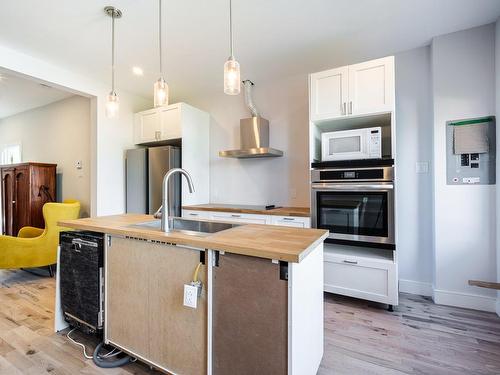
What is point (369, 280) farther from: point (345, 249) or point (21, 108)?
point (21, 108)

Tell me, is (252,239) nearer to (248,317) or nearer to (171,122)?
(248,317)

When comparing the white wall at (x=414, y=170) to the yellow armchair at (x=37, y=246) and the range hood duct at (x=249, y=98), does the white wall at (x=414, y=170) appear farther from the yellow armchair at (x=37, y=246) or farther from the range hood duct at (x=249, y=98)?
the yellow armchair at (x=37, y=246)

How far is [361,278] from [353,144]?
51.9 inches

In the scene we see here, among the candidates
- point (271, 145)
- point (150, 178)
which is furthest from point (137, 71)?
point (271, 145)

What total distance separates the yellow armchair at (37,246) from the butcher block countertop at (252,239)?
205cm

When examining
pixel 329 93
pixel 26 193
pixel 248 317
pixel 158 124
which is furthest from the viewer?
pixel 26 193

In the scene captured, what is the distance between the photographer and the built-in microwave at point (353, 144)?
2426mm

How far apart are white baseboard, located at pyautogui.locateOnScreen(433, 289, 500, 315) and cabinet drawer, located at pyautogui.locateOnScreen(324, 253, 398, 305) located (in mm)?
601

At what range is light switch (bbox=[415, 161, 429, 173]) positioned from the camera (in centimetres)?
271

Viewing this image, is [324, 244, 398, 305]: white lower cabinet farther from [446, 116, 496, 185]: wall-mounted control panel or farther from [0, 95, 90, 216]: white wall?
[0, 95, 90, 216]: white wall

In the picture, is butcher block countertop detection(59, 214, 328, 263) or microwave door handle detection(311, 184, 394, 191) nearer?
butcher block countertop detection(59, 214, 328, 263)

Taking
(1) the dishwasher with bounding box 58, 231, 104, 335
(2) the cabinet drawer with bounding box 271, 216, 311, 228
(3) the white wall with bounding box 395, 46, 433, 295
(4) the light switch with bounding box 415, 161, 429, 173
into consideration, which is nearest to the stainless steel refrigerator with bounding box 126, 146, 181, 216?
(2) the cabinet drawer with bounding box 271, 216, 311, 228

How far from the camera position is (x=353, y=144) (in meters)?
2.54

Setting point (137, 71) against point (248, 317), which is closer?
point (248, 317)
